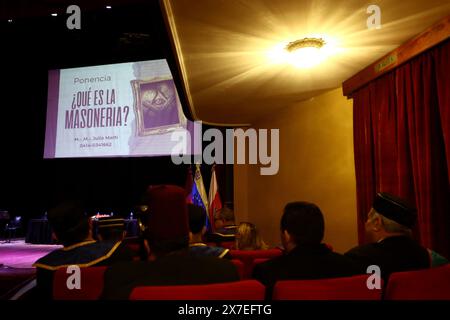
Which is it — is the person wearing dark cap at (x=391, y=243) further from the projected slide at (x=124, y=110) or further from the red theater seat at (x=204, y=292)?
the projected slide at (x=124, y=110)

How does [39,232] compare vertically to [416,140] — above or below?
below

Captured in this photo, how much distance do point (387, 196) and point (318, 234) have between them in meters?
0.70

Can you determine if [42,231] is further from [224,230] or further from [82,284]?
[82,284]

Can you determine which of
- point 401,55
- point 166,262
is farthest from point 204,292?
point 401,55

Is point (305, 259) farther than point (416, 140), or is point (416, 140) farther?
point (416, 140)

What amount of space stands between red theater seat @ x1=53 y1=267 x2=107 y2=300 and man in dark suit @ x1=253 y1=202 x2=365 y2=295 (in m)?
0.79

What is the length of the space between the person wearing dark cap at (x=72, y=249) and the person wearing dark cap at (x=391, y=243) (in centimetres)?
136

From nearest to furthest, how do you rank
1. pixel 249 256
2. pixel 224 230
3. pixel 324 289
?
1. pixel 324 289
2. pixel 249 256
3. pixel 224 230

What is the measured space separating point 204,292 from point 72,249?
1.26 m

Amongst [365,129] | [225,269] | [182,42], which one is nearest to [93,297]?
[225,269]

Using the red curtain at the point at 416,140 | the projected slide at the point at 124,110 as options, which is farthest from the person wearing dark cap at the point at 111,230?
the projected slide at the point at 124,110

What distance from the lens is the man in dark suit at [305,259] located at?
1430mm

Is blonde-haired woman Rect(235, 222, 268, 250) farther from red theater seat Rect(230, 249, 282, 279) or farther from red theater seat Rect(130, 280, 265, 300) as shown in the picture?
red theater seat Rect(130, 280, 265, 300)

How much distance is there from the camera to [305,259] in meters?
1.46
